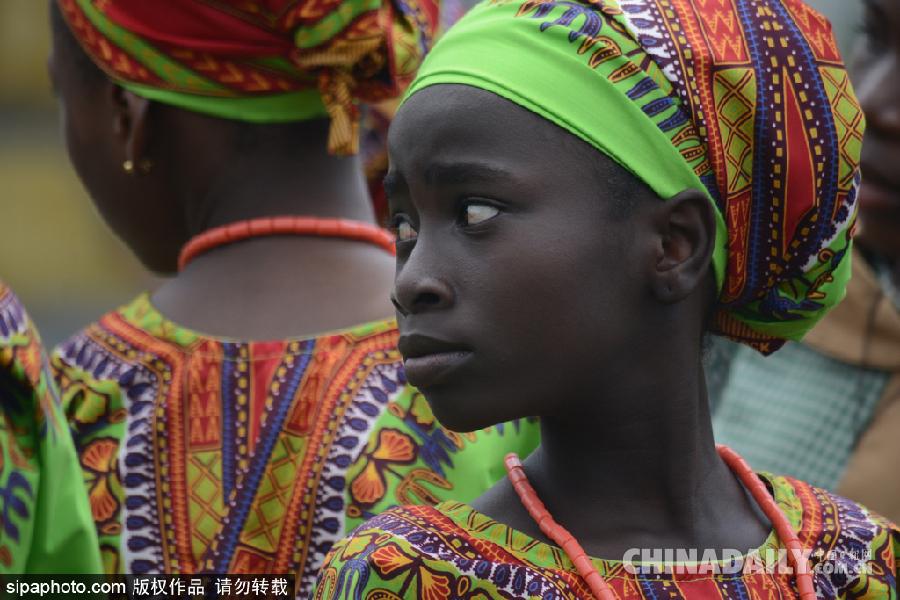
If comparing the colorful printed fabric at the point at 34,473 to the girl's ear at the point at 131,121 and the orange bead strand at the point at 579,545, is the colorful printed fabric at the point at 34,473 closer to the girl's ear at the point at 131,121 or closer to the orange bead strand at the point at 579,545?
the girl's ear at the point at 131,121

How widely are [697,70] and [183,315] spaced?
1323 millimetres

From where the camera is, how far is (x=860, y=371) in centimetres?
346

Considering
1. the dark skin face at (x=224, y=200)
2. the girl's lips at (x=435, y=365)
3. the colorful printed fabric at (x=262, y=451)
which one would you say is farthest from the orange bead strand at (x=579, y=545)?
the dark skin face at (x=224, y=200)

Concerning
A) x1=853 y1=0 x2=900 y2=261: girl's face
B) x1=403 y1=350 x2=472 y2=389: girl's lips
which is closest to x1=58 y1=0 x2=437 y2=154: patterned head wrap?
x1=403 y1=350 x2=472 y2=389: girl's lips

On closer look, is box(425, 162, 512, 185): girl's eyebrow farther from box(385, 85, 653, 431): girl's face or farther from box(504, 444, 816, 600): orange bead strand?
box(504, 444, 816, 600): orange bead strand

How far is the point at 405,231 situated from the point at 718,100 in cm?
54

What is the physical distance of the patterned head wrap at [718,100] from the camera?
1650 millimetres

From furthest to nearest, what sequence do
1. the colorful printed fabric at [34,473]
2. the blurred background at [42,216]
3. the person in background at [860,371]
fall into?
the blurred background at [42,216]
the person in background at [860,371]
the colorful printed fabric at [34,473]

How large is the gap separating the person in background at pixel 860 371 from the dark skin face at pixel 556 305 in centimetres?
177

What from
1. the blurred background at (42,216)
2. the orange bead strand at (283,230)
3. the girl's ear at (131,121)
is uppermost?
the girl's ear at (131,121)

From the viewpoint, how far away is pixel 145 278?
40.4ft

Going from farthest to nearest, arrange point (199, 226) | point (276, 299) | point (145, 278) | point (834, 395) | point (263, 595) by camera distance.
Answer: point (145, 278), point (834, 395), point (199, 226), point (276, 299), point (263, 595)

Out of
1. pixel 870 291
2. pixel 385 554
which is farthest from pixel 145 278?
pixel 385 554

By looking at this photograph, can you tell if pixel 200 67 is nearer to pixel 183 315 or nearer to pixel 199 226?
pixel 199 226
